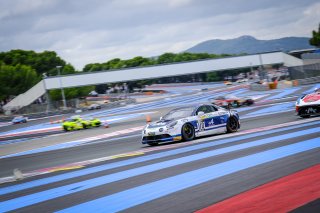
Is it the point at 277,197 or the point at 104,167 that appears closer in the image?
the point at 277,197

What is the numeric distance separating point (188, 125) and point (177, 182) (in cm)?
709

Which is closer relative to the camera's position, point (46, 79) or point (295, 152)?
point (295, 152)

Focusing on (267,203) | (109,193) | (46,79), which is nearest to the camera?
(267,203)

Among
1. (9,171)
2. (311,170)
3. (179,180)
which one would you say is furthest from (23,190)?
(311,170)

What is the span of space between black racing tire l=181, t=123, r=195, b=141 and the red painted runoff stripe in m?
7.53

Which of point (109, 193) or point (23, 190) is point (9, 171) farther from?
point (109, 193)

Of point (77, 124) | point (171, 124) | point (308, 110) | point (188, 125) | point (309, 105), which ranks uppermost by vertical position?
point (171, 124)

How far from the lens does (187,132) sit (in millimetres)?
15172

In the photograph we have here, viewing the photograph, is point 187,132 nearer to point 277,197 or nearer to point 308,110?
point 308,110

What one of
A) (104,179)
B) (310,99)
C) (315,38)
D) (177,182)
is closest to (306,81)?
(310,99)

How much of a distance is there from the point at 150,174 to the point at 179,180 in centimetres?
116

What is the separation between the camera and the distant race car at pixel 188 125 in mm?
14828

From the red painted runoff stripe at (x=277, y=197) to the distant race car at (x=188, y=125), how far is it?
24.4ft

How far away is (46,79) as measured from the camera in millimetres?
70750
